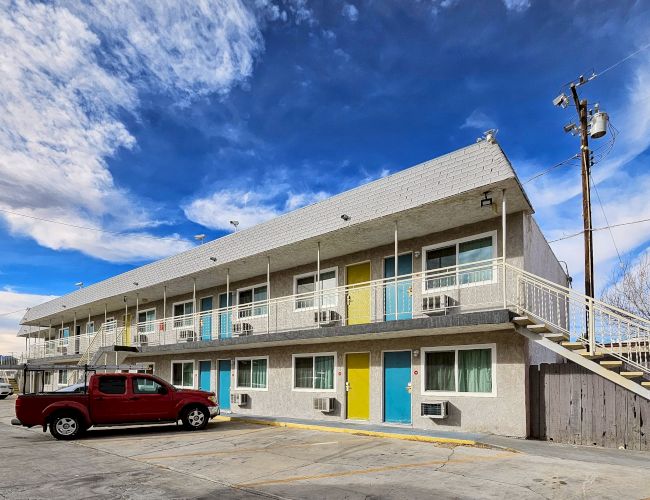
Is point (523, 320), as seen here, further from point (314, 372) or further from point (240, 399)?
→ point (240, 399)

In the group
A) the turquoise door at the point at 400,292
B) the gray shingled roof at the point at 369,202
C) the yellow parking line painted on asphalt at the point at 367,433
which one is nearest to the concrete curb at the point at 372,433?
the yellow parking line painted on asphalt at the point at 367,433

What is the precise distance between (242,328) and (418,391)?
7.89m

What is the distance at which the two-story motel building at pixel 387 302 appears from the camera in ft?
41.7

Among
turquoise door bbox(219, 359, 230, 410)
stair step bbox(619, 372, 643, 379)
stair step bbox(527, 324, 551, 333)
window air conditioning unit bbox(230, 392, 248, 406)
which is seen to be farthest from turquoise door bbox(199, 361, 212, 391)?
stair step bbox(619, 372, 643, 379)

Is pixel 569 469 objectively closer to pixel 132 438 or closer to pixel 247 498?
pixel 247 498

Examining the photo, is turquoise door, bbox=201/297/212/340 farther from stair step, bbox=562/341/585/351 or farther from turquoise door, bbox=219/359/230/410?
stair step, bbox=562/341/585/351

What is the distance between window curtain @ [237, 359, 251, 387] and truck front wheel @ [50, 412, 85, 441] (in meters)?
6.91

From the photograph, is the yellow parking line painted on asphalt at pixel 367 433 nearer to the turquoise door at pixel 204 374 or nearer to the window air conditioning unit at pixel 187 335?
the turquoise door at pixel 204 374

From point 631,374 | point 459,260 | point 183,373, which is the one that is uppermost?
point 459,260

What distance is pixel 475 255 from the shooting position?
14.0 metres


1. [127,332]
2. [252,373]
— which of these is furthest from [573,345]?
[127,332]

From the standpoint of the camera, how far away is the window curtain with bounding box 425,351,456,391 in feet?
45.4

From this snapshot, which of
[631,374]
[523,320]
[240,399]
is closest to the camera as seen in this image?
[631,374]

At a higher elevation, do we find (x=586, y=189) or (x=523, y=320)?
(x=586, y=189)
